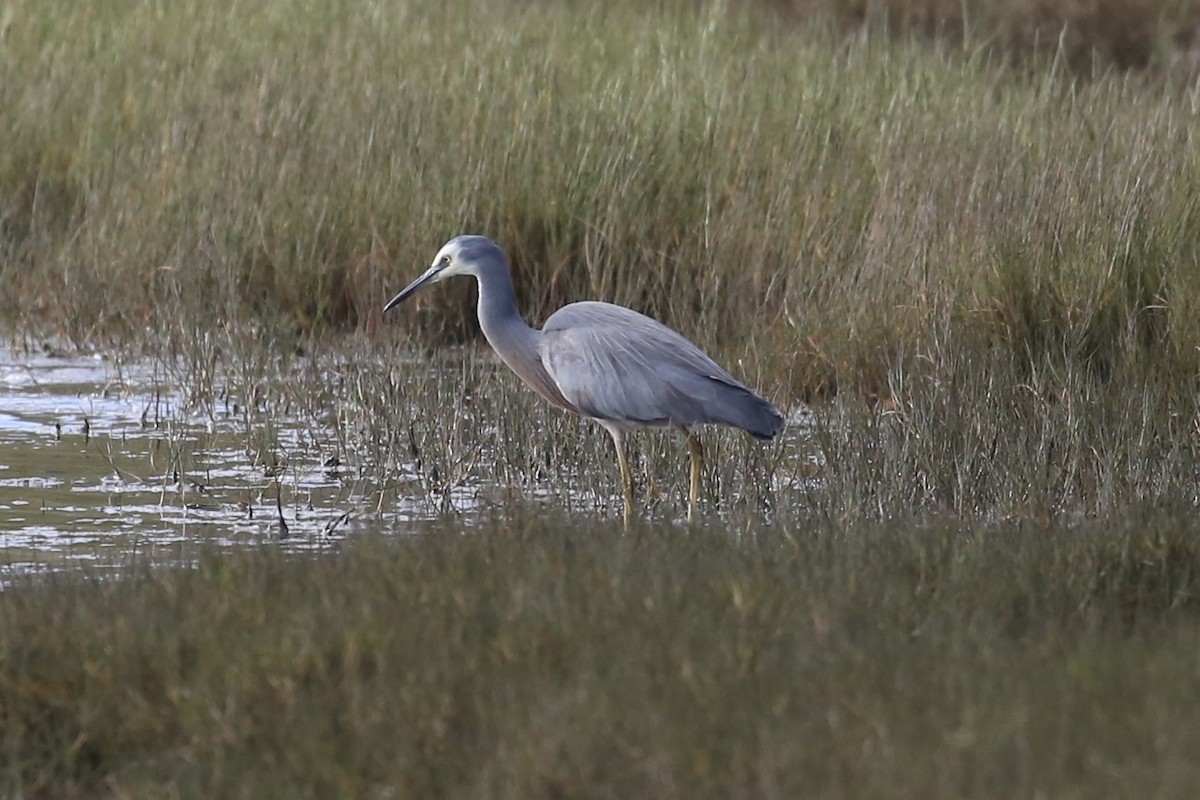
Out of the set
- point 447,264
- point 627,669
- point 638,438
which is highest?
point 447,264

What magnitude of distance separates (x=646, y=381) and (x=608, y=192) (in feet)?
10.9

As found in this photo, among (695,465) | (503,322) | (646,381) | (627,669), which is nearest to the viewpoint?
(627,669)

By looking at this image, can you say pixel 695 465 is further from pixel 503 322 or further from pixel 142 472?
pixel 142 472

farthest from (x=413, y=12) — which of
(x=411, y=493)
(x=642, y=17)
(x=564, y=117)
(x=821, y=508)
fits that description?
(x=821, y=508)

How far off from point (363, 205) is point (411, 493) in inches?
115

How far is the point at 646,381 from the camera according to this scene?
6258mm

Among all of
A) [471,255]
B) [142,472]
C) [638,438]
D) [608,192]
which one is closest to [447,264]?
[471,255]

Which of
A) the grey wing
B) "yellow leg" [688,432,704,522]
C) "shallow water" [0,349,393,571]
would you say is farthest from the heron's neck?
"shallow water" [0,349,393,571]

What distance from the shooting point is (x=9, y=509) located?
6.59m

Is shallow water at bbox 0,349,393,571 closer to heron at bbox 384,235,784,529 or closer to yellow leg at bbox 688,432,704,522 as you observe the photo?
heron at bbox 384,235,784,529

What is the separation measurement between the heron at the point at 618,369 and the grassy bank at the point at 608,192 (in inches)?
54.4

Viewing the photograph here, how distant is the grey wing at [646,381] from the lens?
20.5 ft

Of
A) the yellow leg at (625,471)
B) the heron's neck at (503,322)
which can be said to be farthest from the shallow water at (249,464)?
the heron's neck at (503,322)

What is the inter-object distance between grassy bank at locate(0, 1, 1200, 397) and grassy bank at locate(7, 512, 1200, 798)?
106 inches
